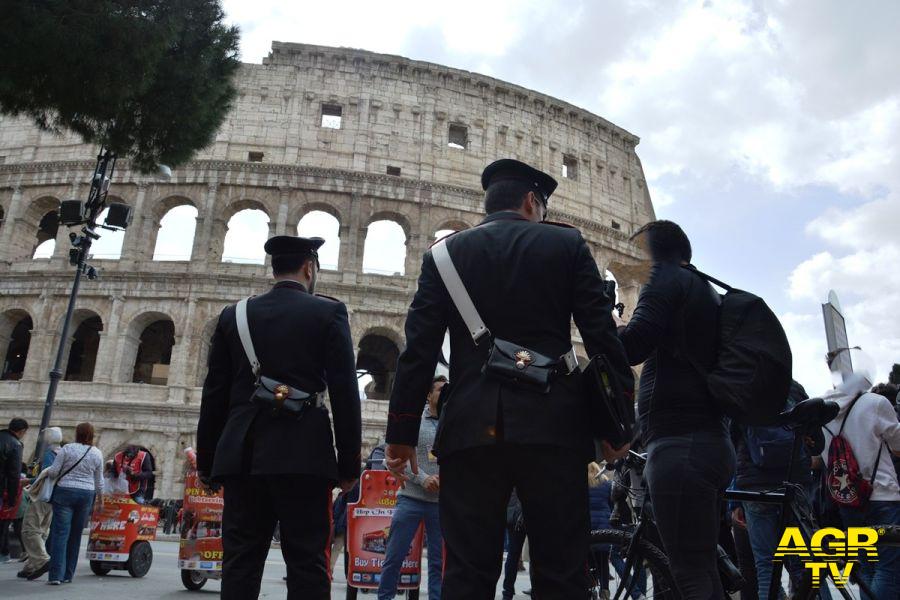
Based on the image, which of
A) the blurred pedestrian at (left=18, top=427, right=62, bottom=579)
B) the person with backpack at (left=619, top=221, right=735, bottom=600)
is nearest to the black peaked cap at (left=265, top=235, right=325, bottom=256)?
the person with backpack at (left=619, top=221, right=735, bottom=600)

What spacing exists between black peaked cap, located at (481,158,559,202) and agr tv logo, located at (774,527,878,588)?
1912mm

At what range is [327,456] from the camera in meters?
3.38

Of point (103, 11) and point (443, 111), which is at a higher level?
point (443, 111)

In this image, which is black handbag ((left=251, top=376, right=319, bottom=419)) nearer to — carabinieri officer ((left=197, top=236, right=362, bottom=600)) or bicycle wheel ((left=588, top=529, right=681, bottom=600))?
carabinieri officer ((left=197, top=236, right=362, bottom=600))

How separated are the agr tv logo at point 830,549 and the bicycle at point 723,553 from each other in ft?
0.15

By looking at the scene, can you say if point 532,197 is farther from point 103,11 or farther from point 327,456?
point 103,11

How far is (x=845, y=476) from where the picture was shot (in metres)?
4.12

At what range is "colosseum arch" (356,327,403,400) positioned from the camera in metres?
27.4

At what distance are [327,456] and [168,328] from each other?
86.7 ft

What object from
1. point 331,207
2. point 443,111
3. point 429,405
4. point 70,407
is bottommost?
point 429,405

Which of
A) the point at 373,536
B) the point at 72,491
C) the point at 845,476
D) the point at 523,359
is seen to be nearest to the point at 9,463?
the point at 72,491

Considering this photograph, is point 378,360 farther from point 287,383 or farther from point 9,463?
point 287,383

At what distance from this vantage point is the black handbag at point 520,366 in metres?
2.37

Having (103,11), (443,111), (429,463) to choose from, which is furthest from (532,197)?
(443,111)
